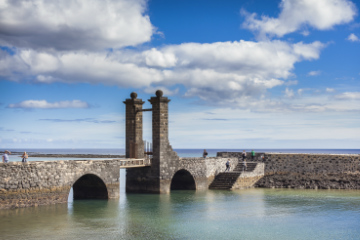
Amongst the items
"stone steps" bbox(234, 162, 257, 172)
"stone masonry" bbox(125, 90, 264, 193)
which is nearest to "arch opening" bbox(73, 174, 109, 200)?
"stone masonry" bbox(125, 90, 264, 193)

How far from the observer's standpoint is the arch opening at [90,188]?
96.4 feet

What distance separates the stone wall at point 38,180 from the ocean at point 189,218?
0.48m

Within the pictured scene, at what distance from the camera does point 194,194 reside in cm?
3400

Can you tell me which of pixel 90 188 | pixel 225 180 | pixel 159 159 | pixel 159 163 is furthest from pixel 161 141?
pixel 225 180

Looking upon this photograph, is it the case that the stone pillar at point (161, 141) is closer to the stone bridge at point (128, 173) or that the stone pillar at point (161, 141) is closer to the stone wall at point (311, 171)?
the stone bridge at point (128, 173)

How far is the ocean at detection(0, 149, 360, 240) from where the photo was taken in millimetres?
20500

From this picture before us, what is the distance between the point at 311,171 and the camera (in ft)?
136

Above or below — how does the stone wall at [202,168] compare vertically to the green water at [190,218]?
above

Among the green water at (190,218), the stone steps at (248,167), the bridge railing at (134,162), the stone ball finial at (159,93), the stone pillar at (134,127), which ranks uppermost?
the stone ball finial at (159,93)

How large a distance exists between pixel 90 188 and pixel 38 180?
6.03m

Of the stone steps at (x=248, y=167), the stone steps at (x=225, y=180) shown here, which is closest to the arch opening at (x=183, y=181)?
the stone steps at (x=225, y=180)

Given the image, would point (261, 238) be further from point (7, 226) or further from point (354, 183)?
point (354, 183)

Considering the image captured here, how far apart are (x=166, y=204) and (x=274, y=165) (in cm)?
1606

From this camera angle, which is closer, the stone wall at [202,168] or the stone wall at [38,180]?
the stone wall at [38,180]
